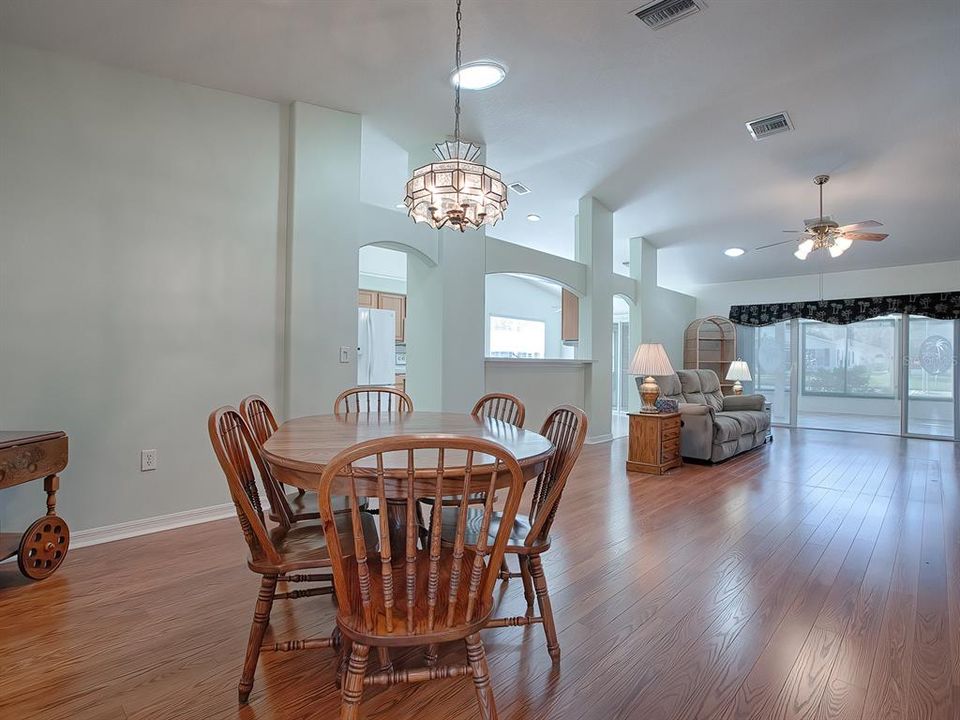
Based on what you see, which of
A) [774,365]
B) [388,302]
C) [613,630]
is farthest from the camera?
[774,365]

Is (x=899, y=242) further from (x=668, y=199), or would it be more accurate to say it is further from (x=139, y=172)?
(x=139, y=172)

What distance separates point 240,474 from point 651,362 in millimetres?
3975

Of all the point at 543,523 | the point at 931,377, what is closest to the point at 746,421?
the point at 931,377

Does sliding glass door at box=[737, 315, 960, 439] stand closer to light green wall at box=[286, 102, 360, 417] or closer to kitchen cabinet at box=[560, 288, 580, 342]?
kitchen cabinet at box=[560, 288, 580, 342]

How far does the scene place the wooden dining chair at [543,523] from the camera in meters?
1.62

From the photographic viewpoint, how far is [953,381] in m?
6.93

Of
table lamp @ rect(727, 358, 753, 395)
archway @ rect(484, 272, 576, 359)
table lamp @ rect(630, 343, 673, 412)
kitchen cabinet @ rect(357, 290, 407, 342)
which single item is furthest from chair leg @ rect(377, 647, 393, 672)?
table lamp @ rect(727, 358, 753, 395)

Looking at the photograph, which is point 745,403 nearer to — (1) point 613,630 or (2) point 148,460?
(1) point 613,630

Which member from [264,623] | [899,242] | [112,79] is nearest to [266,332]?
[112,79]

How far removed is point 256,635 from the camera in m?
1.54

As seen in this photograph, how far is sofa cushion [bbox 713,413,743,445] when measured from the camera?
16.8ft

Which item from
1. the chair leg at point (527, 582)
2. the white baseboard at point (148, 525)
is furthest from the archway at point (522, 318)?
the chair leg at point (527, 582)

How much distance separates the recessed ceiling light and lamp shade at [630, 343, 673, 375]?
2.67 m

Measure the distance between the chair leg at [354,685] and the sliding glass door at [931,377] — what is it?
8789mm
